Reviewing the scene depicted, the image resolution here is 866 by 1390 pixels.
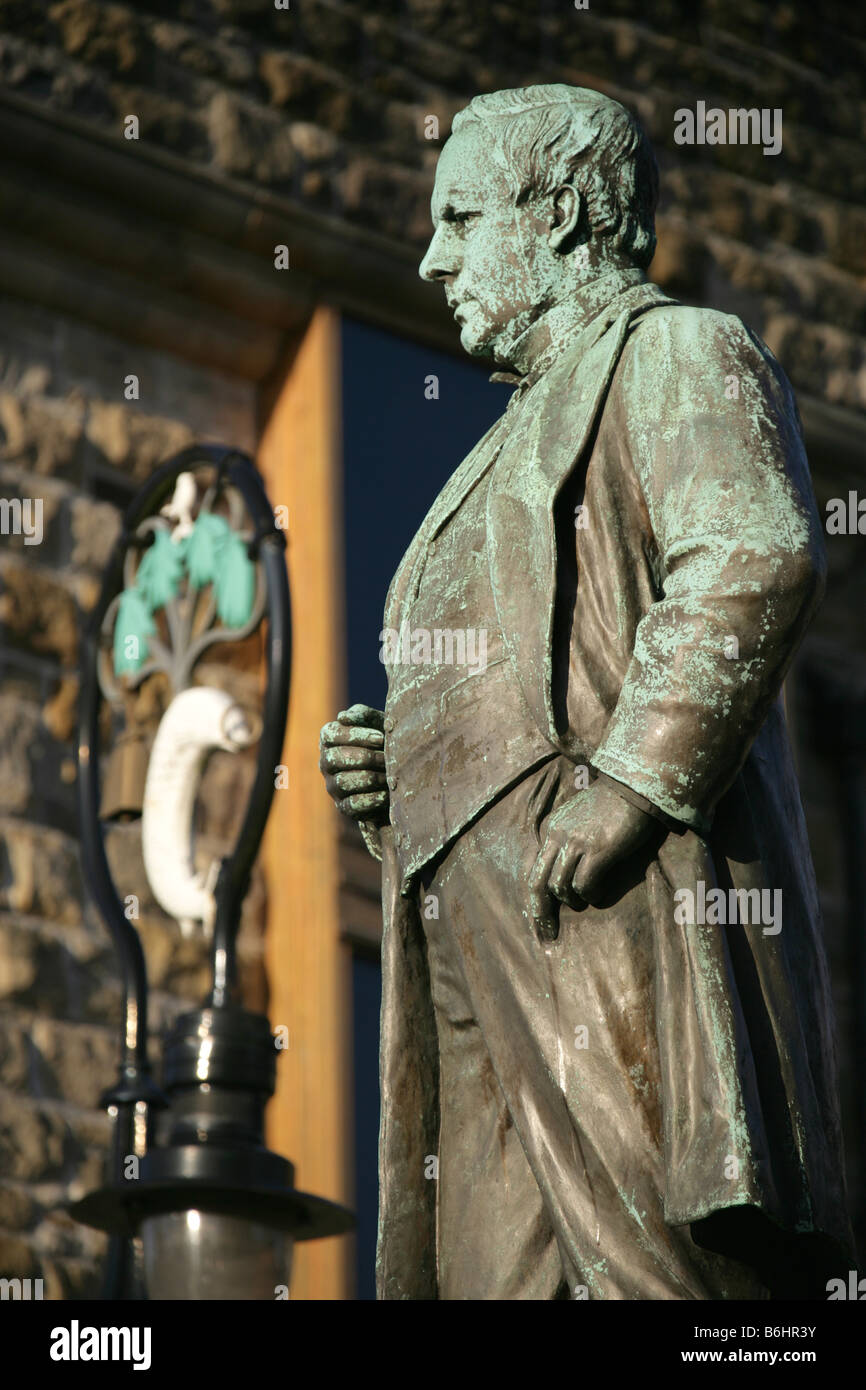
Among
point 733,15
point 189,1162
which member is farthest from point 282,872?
point 733,15

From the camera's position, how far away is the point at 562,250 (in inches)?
143

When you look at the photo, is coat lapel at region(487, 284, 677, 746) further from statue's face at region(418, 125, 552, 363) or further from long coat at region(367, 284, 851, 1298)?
statue's face at region(418, 125, 552, 363)

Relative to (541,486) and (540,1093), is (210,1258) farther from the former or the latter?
(541,486)

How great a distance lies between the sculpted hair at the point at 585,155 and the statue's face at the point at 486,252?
0.03m

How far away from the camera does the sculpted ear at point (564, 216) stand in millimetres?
3605

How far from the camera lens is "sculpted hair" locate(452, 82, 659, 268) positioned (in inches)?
142

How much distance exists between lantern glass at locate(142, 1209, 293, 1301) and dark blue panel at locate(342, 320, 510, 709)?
221cm

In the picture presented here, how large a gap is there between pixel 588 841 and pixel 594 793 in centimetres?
6

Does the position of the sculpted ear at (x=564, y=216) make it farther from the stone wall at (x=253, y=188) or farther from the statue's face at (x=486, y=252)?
the stone wall at (x=253, y=188)

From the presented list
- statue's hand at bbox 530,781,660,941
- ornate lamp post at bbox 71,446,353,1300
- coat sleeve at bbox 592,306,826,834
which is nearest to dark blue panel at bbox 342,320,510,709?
ornate lamp post at bbox 71,446,353,1300

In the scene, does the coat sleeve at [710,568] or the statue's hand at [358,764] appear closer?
the coat sleeve at [710,568]

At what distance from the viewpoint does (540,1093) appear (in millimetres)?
3189

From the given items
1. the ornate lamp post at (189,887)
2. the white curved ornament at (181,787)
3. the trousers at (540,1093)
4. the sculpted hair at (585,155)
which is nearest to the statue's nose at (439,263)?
the sculpted hair at (585,155)

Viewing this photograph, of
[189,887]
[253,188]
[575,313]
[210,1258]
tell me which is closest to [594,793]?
[575,313]
